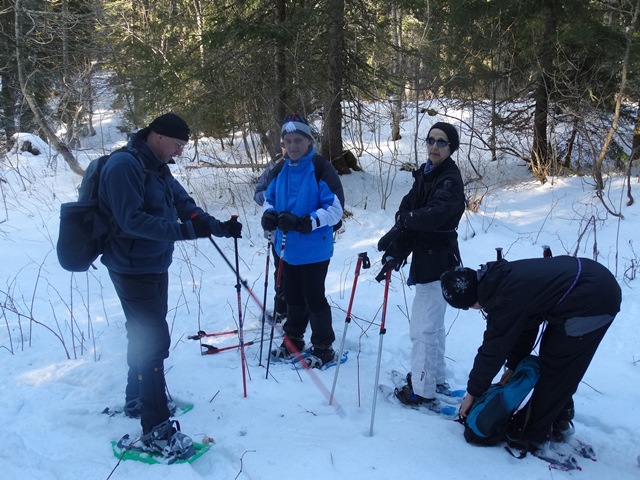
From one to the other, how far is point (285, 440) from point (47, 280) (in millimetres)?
3963

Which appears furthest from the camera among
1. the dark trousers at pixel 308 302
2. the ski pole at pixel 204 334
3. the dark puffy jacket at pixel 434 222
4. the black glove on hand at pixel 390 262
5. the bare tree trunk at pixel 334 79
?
the bare tree trunk at pixel 334 79

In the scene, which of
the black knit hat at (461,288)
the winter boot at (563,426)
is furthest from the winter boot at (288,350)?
the winter boot at (563,426)

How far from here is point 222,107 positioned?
30.4ft

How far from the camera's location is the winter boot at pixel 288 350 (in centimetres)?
432

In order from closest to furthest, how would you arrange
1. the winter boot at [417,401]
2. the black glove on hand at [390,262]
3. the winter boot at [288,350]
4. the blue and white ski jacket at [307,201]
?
the black glove on hand at [390,262], the winter boot at [417,401], the blue and white ski jacket at [307,201], the winter boot at [288,350]

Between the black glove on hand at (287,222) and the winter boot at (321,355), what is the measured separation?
3.80 feet

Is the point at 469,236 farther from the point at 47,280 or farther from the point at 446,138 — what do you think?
the point at 47,280

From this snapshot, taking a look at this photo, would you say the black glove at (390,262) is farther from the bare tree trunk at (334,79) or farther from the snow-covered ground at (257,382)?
the bare tree trunk at (334,79)

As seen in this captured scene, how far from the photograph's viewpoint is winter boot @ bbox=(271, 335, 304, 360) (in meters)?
4.32

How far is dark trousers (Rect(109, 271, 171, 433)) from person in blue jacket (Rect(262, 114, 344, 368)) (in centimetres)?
116

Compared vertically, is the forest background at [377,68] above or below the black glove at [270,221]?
above

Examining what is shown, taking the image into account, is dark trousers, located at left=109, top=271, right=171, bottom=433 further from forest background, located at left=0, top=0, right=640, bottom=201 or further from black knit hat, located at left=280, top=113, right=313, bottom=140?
forest background, located at left=0, top=0, right=640, bottom=201

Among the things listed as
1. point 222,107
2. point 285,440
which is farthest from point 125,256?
point 222,107

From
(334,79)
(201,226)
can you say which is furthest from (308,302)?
(334,79)
